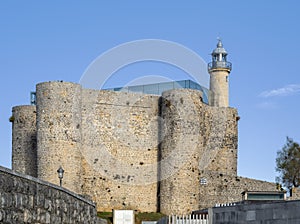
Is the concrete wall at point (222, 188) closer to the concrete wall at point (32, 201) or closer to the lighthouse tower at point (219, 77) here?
the lighthouse tower at point (219, 77)

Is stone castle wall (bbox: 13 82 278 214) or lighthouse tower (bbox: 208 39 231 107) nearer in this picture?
stone castle wall (bbox: 13 82 278 214)

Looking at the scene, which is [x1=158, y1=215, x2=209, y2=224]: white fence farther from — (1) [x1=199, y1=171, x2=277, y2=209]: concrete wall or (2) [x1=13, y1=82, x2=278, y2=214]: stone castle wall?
(1) [x1=199, y1=171, x2=277, y2=209]: concrete wall

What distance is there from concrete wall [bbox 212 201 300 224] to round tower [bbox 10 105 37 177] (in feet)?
82.9

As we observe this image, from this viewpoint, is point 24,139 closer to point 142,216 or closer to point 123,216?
point 123,216

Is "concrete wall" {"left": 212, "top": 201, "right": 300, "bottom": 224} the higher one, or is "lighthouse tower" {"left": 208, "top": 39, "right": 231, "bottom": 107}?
"lighthouse tower" {"left": 208, "top": 39, "right": 231, "bottom": 107}

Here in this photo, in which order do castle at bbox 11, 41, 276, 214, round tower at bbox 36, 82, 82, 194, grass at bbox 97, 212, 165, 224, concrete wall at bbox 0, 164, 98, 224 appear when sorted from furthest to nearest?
castle at bbox 11, 41, 276, 214, round tower at bbox 36, 82, 82, 194, grass at bbox 97, 212, 165, 224, concrete wall at bbox 0, 164, 98, 224

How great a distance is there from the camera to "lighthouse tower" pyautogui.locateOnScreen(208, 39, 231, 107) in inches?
1923

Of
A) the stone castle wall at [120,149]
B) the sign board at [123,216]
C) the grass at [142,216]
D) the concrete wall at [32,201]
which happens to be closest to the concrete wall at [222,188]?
the stone castle wall at [120,149]

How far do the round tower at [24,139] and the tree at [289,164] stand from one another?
1510cm

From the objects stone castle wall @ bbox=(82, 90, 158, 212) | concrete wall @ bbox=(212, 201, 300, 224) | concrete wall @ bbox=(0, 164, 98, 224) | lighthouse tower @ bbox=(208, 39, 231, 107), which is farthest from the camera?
lighthouse tower @ bbox=(208, 39, 231, 107)

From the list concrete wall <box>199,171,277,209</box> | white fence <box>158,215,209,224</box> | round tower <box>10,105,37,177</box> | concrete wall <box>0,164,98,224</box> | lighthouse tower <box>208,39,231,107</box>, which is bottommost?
concrete wall <box>0,164,98,224</box>

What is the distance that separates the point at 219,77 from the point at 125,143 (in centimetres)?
1251

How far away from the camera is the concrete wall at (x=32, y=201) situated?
7312mm

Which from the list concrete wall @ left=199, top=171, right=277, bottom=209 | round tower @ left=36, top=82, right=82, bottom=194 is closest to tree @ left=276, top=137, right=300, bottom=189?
concrete wall @ left=199, top=171, right=277, bottom=209
